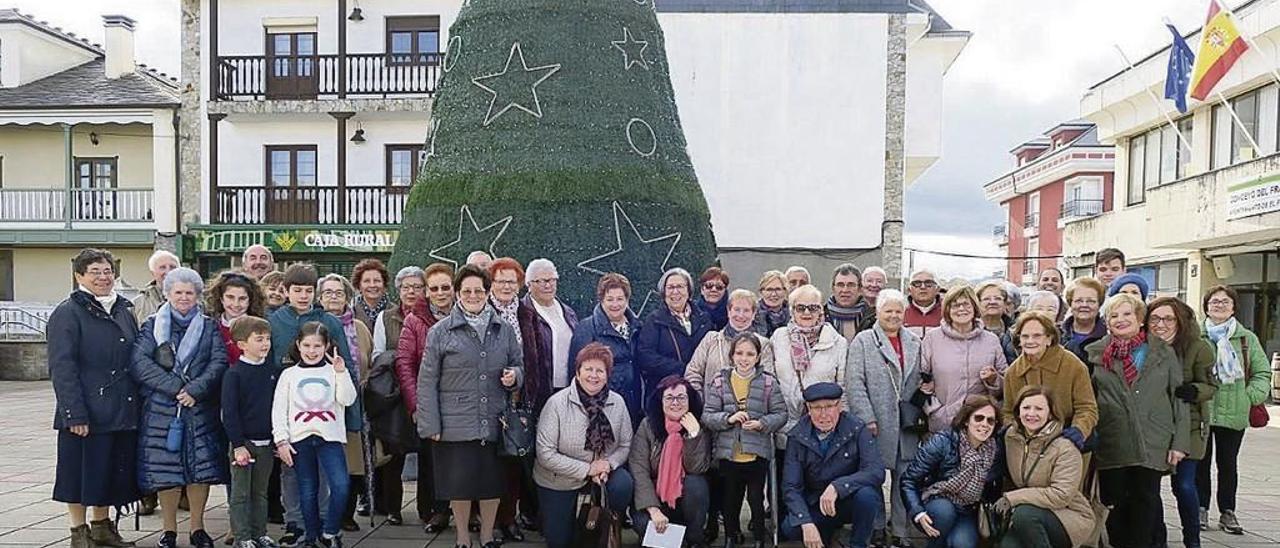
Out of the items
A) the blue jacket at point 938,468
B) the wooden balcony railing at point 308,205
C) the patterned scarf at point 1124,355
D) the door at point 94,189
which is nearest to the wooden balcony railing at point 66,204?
the door at point 94,189

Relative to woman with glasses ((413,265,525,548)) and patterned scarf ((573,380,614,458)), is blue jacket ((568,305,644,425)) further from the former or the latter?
woman with glasses ((413,265,525,548))

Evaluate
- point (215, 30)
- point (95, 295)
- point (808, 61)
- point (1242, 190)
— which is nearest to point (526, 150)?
point (95, 295)

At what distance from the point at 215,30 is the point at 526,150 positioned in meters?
16.0

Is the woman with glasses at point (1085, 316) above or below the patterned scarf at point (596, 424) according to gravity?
above

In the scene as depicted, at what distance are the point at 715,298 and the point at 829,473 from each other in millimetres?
1339

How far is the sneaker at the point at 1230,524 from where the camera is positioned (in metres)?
6.26

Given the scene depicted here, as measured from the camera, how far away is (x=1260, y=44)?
1547cm

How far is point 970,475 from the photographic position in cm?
505

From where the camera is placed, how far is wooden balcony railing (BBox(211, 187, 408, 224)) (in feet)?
64.5

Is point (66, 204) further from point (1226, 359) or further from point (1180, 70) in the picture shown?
point (1180, 70)

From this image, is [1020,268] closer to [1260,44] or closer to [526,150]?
[1260,44]

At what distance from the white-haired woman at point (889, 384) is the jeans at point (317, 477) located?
286 centimetres

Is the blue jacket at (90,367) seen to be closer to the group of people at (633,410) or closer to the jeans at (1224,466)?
the group of people at (633,410)

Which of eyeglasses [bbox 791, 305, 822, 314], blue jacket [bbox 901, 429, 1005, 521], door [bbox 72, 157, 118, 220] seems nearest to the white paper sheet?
blue jacket [bbox 901, 429, 1005, 521]
